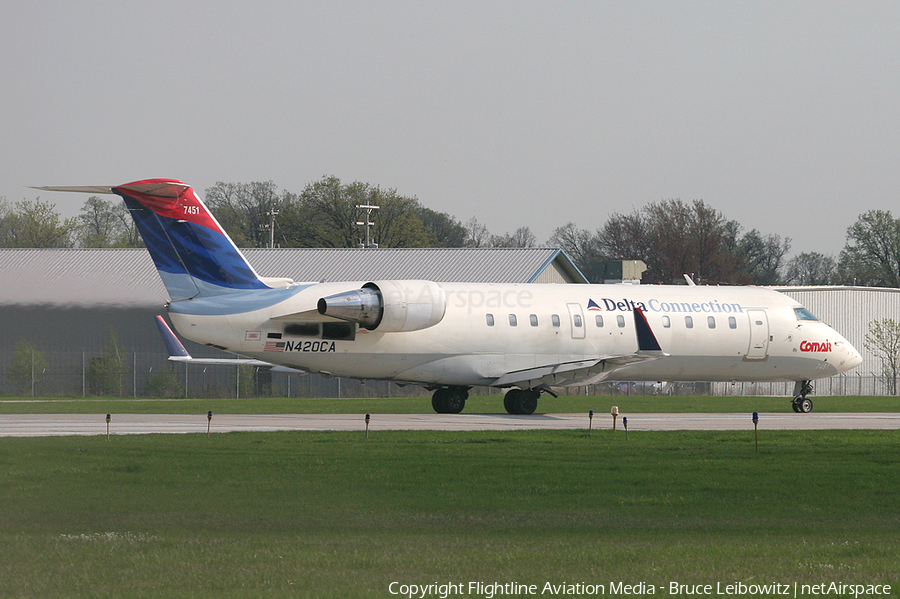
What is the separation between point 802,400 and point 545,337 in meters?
9.85

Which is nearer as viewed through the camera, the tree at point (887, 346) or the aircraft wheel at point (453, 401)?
the aircraft wheel at point (453, 401)

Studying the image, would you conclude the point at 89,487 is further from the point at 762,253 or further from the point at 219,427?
the point at 762,253

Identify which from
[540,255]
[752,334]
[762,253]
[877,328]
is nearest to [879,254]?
[762,253]

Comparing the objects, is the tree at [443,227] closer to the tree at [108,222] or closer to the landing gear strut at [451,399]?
the tree at [108,222]

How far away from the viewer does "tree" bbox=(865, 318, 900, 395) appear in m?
65.4

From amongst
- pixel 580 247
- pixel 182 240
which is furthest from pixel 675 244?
pixel 182 240

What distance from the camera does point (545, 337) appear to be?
111 feet

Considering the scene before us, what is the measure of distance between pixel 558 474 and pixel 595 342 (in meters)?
17.2

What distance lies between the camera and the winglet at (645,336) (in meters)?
32.2

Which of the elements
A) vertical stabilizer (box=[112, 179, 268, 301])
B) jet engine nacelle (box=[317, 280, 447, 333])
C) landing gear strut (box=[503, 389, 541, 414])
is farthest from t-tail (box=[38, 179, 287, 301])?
landing gear strut (box=[503, 389, 541, 414])

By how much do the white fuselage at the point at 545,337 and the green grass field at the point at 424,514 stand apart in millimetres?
8150

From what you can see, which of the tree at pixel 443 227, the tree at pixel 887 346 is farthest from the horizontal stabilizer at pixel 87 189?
the tree at pixel 443 227

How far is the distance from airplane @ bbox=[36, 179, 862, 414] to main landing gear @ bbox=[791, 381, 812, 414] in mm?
50

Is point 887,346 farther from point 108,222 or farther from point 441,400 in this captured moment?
point 108,222
